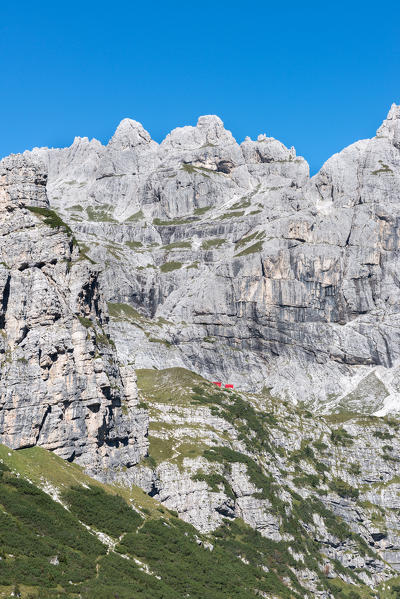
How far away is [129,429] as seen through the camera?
133875 mm

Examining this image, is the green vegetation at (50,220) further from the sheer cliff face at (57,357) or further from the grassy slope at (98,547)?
the grassy slope at (98,547)

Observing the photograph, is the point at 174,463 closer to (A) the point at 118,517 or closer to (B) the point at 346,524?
(A) the point at 118,517

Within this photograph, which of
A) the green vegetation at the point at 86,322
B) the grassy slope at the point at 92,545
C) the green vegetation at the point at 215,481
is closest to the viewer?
the grassy slope at the point at 92,545

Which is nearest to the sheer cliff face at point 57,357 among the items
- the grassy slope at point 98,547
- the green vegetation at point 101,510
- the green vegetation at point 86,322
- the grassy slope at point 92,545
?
the green vegetation at point 86,322

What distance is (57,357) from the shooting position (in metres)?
120

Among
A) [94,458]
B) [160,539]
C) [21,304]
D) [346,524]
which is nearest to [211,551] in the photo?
[160,539]

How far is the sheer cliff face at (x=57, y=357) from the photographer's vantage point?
114688 mm

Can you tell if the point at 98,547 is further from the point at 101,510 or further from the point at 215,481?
the point at 215,481

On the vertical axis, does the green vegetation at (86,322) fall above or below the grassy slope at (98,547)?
above

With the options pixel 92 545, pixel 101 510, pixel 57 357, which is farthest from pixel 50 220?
pixel 92 545

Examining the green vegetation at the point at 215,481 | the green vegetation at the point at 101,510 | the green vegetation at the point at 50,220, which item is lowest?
the green vegetation at the point at 215,481

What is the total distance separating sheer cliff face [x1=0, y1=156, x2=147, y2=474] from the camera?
114688 millimetres

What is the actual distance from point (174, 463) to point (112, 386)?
3925cm

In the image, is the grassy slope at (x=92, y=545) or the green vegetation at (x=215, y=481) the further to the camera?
the green vegetation at (x=215, y=481)
